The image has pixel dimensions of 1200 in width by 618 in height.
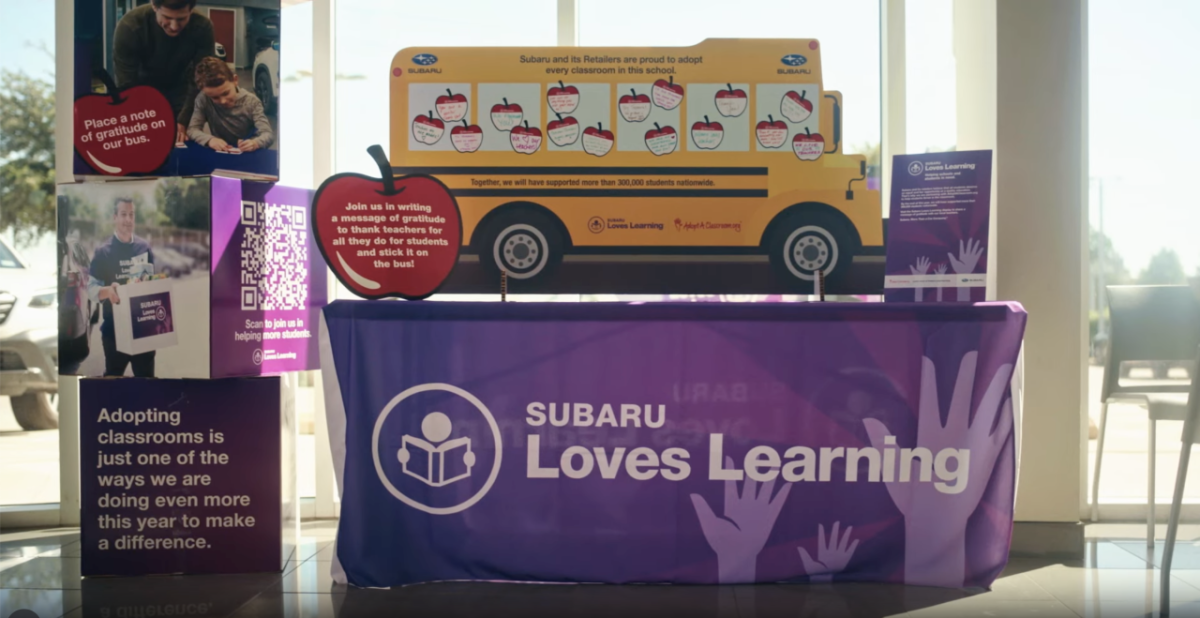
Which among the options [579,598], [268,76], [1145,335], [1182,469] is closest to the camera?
[579,598]

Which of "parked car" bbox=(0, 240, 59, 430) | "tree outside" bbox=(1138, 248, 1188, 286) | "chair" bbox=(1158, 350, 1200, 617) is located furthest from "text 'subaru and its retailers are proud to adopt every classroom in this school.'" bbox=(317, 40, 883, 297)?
"parked car" bbox=(0, 240, 59, 430)

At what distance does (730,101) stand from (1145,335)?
196 centimetres

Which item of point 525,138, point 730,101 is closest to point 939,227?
point 730,101

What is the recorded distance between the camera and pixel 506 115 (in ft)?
10.1

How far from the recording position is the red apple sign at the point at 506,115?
3080 millimetres

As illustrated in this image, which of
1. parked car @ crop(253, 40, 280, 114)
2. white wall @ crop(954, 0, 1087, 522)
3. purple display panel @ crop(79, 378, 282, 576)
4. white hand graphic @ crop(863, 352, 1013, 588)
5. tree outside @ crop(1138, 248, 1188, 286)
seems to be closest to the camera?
white hand graphic @ crop(863, 352, 1013, 588)

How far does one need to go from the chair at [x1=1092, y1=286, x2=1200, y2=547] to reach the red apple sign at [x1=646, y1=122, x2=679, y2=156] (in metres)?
1.88

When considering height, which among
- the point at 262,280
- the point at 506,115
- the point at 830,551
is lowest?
the point at 830,551

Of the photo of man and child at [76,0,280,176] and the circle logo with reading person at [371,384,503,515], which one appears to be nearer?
the circle logo with reading person at [371,384,503,515]

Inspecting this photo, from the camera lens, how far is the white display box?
2.79 metres

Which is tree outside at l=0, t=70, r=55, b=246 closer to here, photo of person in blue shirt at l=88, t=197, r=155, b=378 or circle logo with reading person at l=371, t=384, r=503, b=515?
photo of person in blue shirt at l=88, t=197, r=155, b=378

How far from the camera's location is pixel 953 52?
362 cm

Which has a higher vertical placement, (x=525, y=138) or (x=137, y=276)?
(x=525, y=138)

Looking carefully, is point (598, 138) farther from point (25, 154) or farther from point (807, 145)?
point (25, 154)
